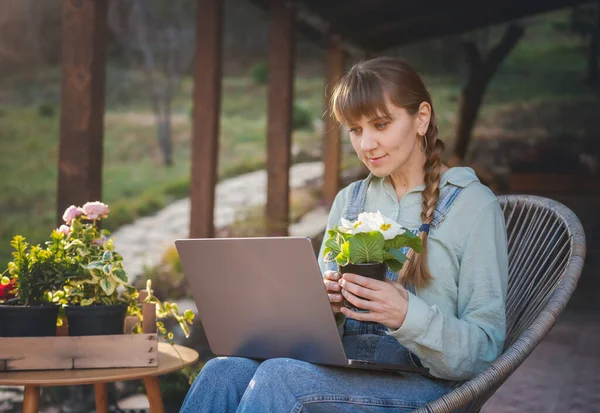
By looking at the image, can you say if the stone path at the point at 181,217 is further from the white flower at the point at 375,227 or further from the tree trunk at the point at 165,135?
the white flower at the point at 375,227

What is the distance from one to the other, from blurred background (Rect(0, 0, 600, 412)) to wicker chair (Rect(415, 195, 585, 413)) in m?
6.36

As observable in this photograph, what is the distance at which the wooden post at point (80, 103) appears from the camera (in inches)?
116

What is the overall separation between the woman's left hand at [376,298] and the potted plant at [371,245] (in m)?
0.02

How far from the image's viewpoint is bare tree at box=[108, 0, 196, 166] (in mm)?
12227

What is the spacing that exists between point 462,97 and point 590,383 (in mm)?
6544

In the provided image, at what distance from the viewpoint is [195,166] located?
4.52 metres

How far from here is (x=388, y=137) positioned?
1846mm

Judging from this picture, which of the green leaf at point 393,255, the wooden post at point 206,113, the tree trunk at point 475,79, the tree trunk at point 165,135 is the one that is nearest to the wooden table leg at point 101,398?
the green leaf at point 393,255

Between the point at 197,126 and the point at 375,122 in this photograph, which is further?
the point at 197,126

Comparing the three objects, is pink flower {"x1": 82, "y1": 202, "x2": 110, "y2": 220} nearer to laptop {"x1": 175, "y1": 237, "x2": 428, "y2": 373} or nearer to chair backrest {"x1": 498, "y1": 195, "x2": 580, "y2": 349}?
laptop {"x1": 175, "y1": 237, "x2": 428, "y2": 373}

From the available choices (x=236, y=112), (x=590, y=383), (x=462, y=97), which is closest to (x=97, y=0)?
(x=590, y=383)

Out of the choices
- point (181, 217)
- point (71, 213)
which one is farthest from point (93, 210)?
point (181, 217)

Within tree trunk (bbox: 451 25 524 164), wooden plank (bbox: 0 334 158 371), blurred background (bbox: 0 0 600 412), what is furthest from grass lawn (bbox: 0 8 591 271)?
wooden plank (bbox: 0 334 158 371)

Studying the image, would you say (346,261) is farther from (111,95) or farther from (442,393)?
(111,95)
